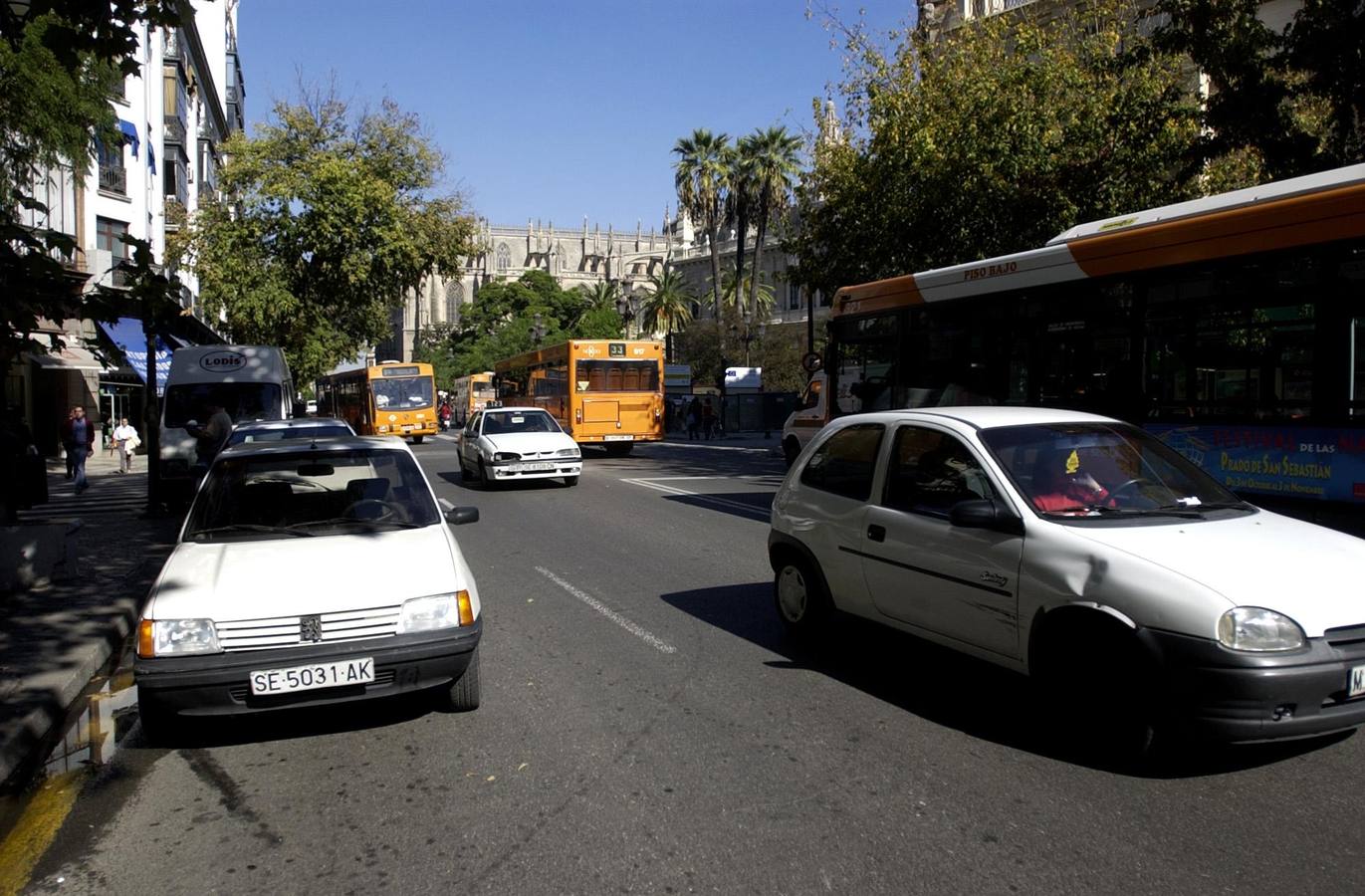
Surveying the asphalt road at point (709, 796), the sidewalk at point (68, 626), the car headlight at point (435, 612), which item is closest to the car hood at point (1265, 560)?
the asphalt road at point (709, 796)

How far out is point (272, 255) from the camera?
29969 mm

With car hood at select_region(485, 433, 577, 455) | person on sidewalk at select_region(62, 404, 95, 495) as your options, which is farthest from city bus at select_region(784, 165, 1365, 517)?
person on sidewalk at select_region(62, 404, 95, 495)

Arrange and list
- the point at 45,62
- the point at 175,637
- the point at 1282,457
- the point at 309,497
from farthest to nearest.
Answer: the point at 45,62, the point at 1282,457, the point at 309,497, the point at 175,637

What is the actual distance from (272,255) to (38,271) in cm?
Answer: 2482

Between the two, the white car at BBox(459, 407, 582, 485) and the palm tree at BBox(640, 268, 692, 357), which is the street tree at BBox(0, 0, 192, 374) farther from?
the palm tree at BBox(640, 268, 692, 357)

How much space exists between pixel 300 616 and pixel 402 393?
39.8 metres

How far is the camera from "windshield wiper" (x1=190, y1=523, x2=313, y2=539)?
5875 millimetres

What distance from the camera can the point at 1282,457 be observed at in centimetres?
895

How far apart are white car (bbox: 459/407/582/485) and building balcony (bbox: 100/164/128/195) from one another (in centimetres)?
2037

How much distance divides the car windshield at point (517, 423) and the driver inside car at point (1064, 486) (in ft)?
50.2

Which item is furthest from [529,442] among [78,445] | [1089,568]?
[1089,568]

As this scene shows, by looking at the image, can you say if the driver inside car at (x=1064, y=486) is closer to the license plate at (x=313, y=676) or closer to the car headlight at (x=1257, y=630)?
the car headlight at (x=1257, y=630)

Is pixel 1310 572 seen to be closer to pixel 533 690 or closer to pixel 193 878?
pixel 533 690

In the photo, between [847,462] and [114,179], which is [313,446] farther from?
[114,179]
